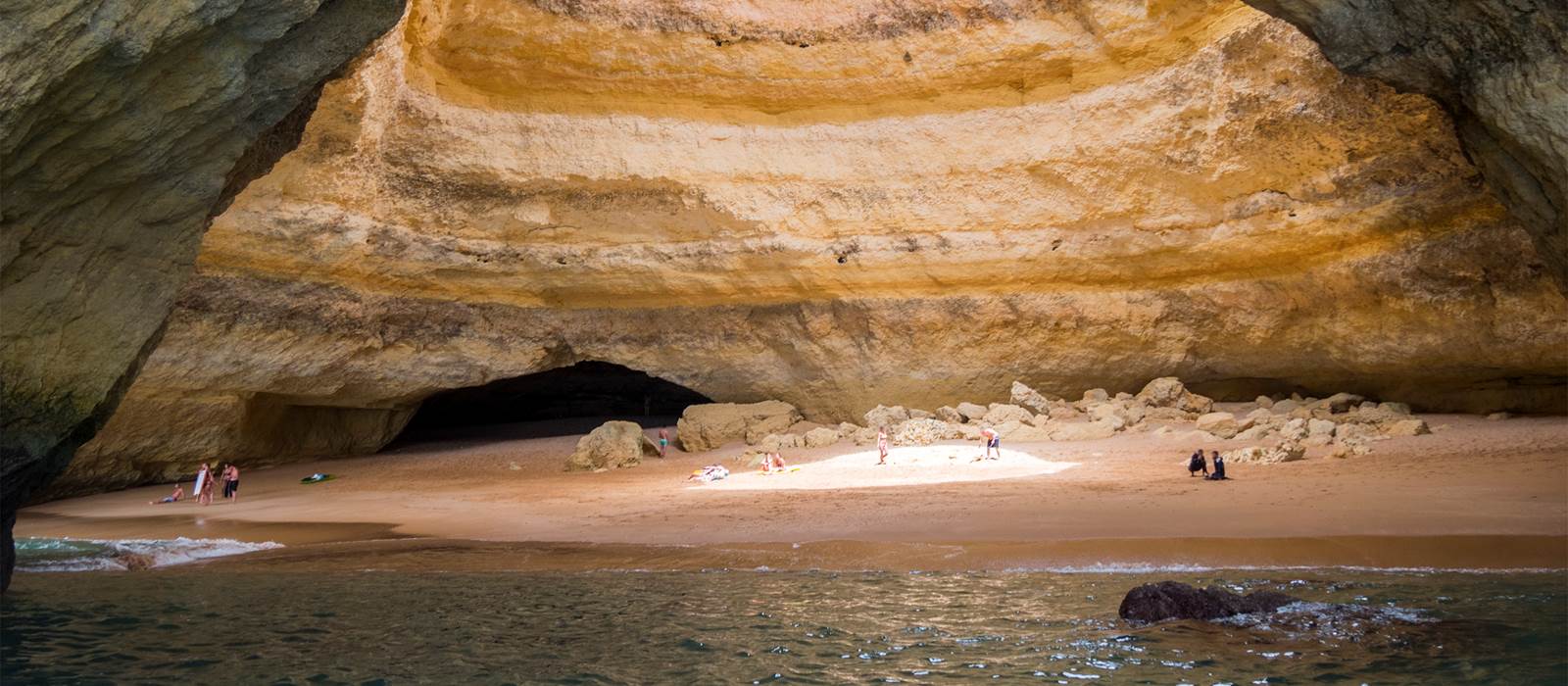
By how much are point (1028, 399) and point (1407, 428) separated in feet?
18.4

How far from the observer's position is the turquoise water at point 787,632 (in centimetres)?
564

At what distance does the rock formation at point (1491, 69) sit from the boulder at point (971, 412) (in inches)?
371

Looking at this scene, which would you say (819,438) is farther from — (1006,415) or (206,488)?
(206,488)

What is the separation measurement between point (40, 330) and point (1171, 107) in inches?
540

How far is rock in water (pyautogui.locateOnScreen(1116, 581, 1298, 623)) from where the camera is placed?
650 centimetres

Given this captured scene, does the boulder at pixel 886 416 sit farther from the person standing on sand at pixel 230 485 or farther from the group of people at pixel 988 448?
the person standing on sand at pixel 230 485

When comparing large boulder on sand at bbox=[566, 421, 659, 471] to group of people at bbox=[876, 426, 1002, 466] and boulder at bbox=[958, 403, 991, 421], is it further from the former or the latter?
boulder at bbox=[958, 403, 991, 421]

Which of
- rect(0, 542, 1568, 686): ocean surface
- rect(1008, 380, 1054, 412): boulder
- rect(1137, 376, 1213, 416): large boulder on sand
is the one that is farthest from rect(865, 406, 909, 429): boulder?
rect(0, 542, 1568, 686): ocean surface

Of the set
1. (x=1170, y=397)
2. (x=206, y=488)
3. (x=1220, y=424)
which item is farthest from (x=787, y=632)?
(x=206, y=488)

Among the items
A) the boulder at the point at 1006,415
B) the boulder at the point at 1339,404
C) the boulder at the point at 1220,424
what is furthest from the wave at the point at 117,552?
the boulder at the point at 1339,404

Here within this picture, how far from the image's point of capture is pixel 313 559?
9961 mm

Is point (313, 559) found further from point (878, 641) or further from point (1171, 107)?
point (1171, 107)

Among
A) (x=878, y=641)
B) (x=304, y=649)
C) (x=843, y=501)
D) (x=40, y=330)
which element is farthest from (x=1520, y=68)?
(x=40, y=330)

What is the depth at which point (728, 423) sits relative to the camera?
18953 millimetres
